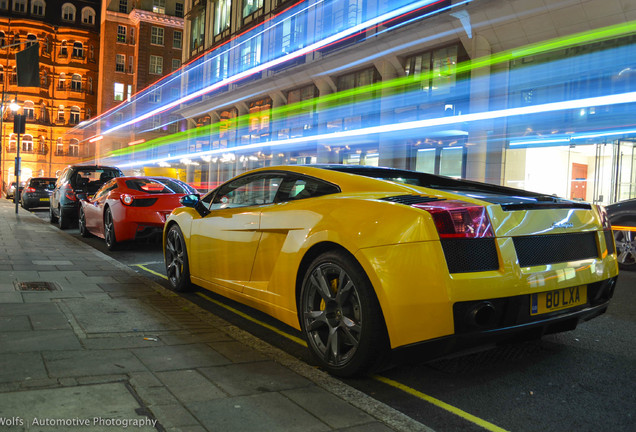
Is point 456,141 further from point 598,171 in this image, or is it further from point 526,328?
point 526,328

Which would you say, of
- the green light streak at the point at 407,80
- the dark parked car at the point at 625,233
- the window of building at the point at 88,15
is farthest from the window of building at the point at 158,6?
the dark parked car at the point at 625,233

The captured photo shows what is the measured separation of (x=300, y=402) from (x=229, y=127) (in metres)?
36.0

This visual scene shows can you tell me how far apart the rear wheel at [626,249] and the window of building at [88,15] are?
75033 millimetres

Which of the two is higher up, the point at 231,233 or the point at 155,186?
the point at 155,186

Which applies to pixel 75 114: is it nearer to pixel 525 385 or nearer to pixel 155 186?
pixel 155 186

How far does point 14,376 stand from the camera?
2.90 meters

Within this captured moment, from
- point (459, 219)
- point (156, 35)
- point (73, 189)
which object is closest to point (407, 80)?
point (73, 189)

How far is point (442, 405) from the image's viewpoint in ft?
9.61

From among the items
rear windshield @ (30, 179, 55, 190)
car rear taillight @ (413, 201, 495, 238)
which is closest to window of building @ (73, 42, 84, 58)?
rear windshield @ (30, 179, 55, 190)

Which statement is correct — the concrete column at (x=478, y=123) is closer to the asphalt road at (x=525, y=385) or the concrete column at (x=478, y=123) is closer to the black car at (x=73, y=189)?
the black car at (x=73, y=189)

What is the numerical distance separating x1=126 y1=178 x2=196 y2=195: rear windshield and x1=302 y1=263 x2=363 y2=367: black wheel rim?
6.64 m

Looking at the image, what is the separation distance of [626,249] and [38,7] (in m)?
75.4

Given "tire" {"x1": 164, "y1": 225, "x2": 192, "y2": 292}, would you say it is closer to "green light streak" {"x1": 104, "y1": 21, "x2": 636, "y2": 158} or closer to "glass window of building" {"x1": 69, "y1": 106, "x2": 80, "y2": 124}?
"green light streak" {"x1": 104, "y1": 21, "x2": 636, "y2": 158}

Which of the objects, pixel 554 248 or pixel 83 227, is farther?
pixel 83 227
